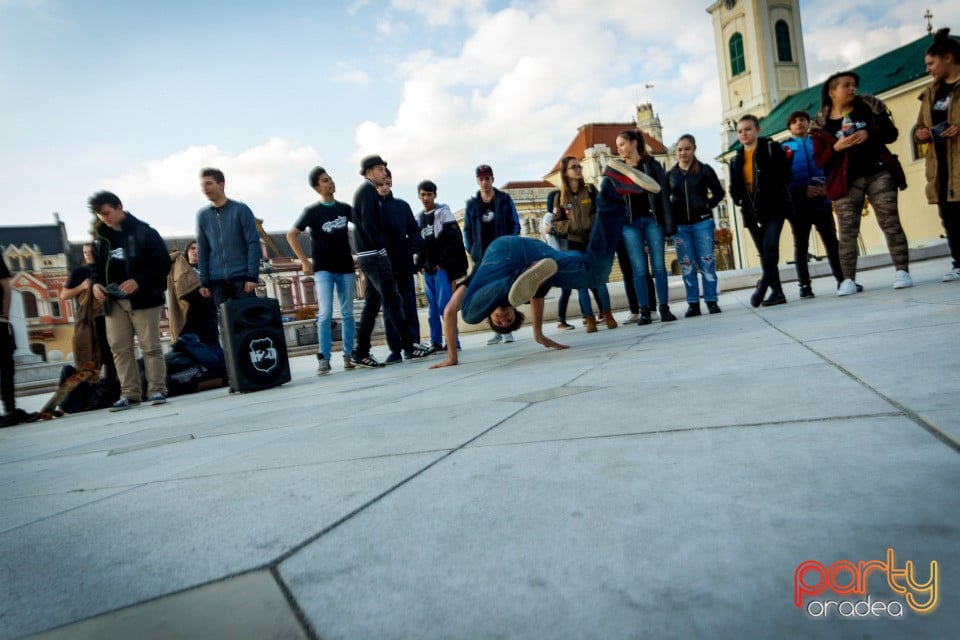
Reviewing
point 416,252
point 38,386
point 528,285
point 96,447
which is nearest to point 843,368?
point 528,285

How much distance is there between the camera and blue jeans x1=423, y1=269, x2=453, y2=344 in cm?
777

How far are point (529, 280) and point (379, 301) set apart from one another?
2629mm

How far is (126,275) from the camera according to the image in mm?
5762

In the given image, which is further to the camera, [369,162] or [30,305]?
[30,305]

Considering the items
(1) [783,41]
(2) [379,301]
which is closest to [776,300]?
(2) [379,301]

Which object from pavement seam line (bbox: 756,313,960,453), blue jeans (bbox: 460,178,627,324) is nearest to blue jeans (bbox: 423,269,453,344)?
blue jeans (bbox: 460,178,627,324)

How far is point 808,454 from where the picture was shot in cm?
124

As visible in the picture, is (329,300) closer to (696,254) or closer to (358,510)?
(696,254)

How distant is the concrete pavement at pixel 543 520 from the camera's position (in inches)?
30.4

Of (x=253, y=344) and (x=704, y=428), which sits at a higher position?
(x=253, y=344)

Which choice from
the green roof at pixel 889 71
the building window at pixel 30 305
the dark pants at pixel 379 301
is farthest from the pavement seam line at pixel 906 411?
the building window at pixel 30 305

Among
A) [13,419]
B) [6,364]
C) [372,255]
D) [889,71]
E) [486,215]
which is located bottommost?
[13,419]

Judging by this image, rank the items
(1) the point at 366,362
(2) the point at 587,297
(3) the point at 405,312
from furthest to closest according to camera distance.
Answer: (2) the point at 587,297, (3) the point at 405,312, (1) the point at 366,362

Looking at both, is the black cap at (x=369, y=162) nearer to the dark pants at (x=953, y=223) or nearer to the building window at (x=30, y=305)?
the dark pants at (x=953, y=223)
